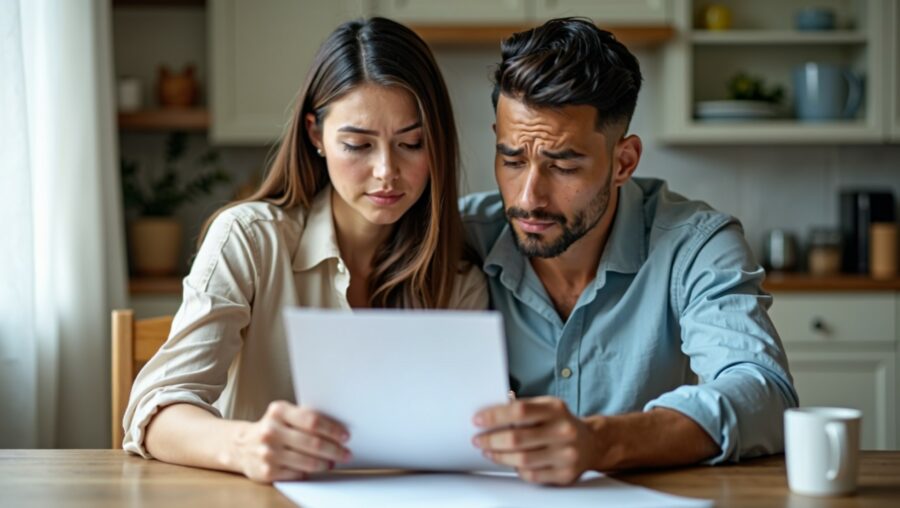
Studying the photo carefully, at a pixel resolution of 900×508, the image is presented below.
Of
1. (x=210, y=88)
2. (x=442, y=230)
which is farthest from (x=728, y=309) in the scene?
(x=210, y=88)

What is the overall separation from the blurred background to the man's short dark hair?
1.61m

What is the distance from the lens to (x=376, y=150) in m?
1.77

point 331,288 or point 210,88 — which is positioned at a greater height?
point 210,88

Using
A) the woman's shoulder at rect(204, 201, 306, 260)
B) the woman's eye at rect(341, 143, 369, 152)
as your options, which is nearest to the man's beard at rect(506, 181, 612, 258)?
the woman's eye at rect(341, 143, 369, 152)

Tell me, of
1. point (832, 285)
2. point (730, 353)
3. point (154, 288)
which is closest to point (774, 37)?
point (832, 285)

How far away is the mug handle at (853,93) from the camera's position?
3875mm

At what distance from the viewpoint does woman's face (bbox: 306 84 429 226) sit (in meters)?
1.76

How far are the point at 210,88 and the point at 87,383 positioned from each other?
48.7 inches

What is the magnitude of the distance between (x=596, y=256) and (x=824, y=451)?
75 cm

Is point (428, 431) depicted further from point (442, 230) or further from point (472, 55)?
point (472, 55)

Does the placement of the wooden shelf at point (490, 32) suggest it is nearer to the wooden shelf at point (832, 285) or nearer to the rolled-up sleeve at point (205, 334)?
the wooden shelf at point (832, 285)

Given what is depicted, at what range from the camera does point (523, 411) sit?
122 cm

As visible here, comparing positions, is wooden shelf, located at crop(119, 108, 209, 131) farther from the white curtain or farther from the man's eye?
the man's eye

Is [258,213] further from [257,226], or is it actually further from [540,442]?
[540,442]
